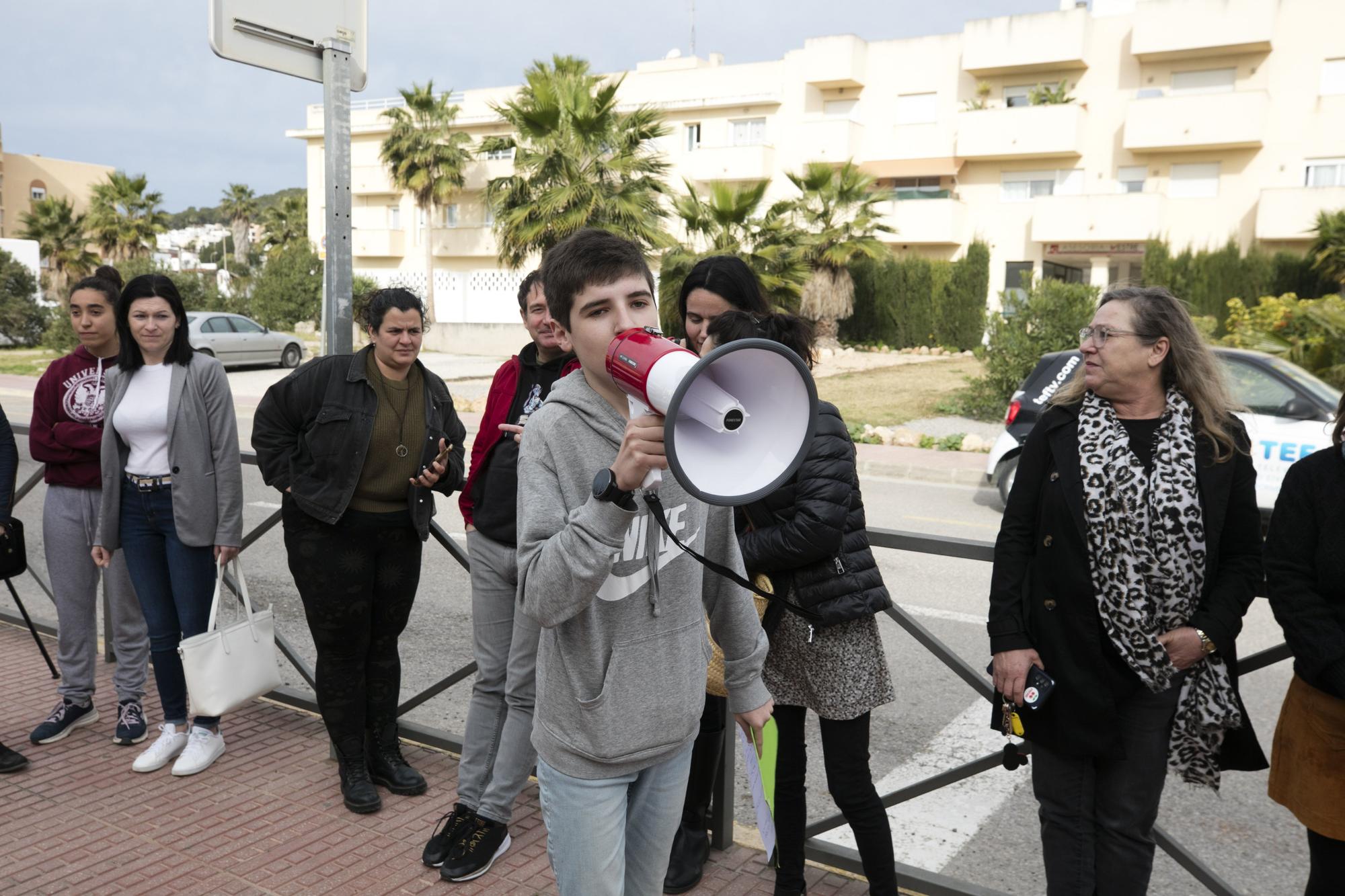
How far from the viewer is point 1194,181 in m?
28.8

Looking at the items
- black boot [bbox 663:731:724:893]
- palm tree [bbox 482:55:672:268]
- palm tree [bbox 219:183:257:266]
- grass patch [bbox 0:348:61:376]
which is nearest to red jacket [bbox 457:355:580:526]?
black boot [bbox 663:731:724:893]

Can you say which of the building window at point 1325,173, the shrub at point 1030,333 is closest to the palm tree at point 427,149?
the shrub at point 1030,333

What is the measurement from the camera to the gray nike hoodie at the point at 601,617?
184 cm

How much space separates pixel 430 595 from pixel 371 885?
4.03m

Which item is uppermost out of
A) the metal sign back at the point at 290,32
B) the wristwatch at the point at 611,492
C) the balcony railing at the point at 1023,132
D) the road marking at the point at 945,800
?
the balcony railing at the point at 1023,132

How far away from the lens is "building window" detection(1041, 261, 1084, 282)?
3050 centimetres

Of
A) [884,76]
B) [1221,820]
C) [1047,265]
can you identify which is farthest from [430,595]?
[884,76]

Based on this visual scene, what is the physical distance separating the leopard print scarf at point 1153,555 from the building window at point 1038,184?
30.1 metres

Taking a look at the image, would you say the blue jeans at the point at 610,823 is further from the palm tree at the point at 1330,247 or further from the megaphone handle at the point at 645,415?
the palm tree at the point at 1330,247

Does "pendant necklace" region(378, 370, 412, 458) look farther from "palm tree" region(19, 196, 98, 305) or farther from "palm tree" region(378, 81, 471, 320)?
"palm tree" region(19, 196, 98, 305)

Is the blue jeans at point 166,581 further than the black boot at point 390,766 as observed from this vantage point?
Yes

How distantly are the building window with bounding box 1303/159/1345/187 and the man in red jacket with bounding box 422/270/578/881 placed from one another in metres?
30.5

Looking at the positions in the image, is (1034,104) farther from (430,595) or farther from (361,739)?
(361,739)

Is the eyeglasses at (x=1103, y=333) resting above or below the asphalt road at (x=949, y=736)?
above
